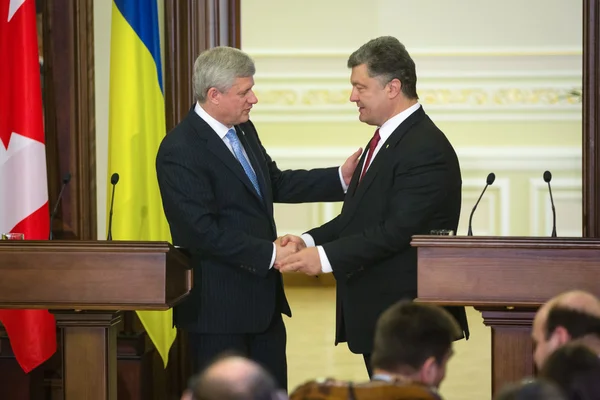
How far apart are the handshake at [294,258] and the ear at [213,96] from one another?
59 centimetres

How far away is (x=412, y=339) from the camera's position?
231 cm

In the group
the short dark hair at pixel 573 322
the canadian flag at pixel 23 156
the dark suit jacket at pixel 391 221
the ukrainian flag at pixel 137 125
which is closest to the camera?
the short dark hair at pixel 573 322

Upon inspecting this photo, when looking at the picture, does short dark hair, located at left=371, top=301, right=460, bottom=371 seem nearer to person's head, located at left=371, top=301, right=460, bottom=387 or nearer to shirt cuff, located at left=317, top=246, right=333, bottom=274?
person's head, located at left=371, top=301, right=460, bottom=387

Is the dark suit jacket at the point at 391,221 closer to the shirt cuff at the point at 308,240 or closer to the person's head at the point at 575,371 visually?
the shirt cuff at the point at 308,240

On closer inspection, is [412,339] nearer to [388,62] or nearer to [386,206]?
Result: [386,206]

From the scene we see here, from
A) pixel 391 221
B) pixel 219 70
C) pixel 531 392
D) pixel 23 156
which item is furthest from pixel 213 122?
pixel 531 392

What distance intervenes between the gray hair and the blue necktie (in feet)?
0.58

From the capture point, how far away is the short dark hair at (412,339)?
2.29 meters

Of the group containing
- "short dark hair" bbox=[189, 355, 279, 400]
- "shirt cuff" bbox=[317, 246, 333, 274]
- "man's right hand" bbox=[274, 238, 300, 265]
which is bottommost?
"short dark hair" bbox=[189, 355, 279, 400]

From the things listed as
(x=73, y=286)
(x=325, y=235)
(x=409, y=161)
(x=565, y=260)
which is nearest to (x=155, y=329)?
(x=325, y=235)

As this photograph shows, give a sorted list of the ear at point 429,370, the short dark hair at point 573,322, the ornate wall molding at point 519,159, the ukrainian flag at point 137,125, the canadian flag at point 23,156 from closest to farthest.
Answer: the ear at point 429,370
the short dark hair at point 573,322
the canadian flag at point 23,156
the ukrainian flag at point 137,125
the ornate wall molding at point 519,159

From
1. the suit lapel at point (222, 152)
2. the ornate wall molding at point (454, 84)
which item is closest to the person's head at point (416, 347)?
the suit lapel at point (222, 152)

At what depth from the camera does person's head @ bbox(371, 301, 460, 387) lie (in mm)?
2293

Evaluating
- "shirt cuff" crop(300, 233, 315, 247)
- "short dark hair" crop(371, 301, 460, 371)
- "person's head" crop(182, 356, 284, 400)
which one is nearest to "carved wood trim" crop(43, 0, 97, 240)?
"shirt cuff" crop(300, 233, 315, 247)
